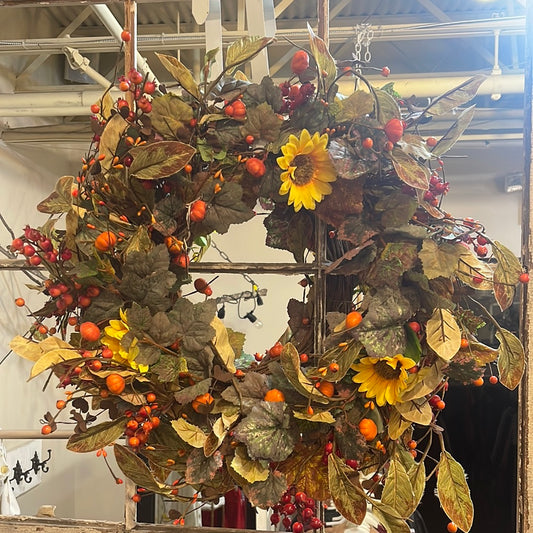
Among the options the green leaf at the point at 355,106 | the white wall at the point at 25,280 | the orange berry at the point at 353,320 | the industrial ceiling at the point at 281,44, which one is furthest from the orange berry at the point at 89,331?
the white wall at the point at 25,280

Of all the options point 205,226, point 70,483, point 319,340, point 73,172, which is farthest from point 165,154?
point 70,483

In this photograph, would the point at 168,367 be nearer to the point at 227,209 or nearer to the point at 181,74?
the point at 227,209

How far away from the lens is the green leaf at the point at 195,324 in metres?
0.67

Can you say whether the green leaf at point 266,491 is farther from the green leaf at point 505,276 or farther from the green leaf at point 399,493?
the green leaf at point 505,276

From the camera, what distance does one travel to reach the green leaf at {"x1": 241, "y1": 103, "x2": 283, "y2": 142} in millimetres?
693

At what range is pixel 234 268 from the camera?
2.65 ft

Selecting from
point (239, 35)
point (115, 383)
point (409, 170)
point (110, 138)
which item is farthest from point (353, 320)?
point (239, 35)

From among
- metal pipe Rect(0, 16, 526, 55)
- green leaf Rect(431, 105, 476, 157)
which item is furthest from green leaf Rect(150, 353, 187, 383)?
metal pipe Rect(0, 16, 526, 55)

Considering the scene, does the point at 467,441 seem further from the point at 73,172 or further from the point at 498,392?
the point at 73,172

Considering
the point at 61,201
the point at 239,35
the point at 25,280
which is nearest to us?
the point at 61,201

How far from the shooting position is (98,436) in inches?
27.4

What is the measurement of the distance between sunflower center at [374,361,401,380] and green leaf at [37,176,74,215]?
48 centimetres

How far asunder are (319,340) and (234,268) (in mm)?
171

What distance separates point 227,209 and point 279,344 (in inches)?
8.1
